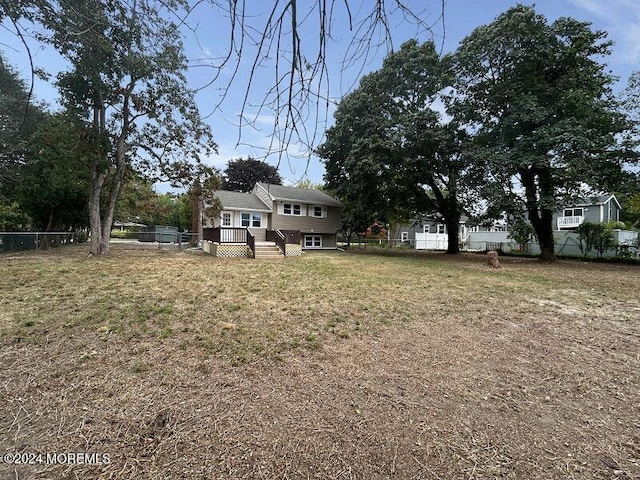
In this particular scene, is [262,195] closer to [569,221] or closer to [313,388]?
[313,388]

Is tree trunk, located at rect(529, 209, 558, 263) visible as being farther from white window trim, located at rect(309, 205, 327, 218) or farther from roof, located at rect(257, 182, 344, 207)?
white window trim, located at rect(309, 205, 327, 218)

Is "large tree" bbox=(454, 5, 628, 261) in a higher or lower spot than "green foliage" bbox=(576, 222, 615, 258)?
higher

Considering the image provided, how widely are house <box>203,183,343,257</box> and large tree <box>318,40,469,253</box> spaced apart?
4.16 meters

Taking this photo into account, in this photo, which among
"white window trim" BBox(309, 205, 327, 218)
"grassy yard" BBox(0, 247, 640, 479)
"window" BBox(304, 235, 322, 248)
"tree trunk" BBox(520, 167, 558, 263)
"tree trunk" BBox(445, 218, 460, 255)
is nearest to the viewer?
"grassy yard" BBox(0, 247, 640, 479)

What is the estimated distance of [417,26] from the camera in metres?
1.63

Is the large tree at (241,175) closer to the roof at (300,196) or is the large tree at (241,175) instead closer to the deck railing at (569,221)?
the roof at (300,196)

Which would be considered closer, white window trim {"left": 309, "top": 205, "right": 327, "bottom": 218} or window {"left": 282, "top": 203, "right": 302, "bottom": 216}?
window {"left": 282, "top": 203, "right": 302, "bottom": 216}

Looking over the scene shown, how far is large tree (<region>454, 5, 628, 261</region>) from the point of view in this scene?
11398 millimetres

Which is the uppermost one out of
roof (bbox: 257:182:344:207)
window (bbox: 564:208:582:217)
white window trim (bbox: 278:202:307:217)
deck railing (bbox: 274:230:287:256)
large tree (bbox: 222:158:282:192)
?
→ large tree (bbox: 222:158:282:192)

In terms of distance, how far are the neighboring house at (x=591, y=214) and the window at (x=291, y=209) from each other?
21868 mm

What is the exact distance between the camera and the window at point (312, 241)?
22206 millimetres

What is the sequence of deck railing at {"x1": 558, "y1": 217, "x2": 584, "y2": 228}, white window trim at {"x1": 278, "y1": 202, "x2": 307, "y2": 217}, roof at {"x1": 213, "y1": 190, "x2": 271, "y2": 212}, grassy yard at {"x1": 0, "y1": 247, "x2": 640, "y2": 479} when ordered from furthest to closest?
deck railing at {"x1": 558, "y1": 217, "x2": 584, "y2": 228} < white window trim at {"x1": 278, "y1": 202, "x2": 307, "y2": 217} < roof at {"x1": 213, "y1": 190, "x2": 271, "y2": 212} < grassy yard at {"x1": 0, "y1": 247, "x2": 640, "y2": 479}

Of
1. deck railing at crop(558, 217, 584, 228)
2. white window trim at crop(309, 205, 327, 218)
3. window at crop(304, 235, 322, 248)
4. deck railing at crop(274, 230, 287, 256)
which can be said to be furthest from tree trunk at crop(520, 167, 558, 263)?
deck railing at crop(558, 217, 584, 228)

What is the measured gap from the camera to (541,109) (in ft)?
38.7
